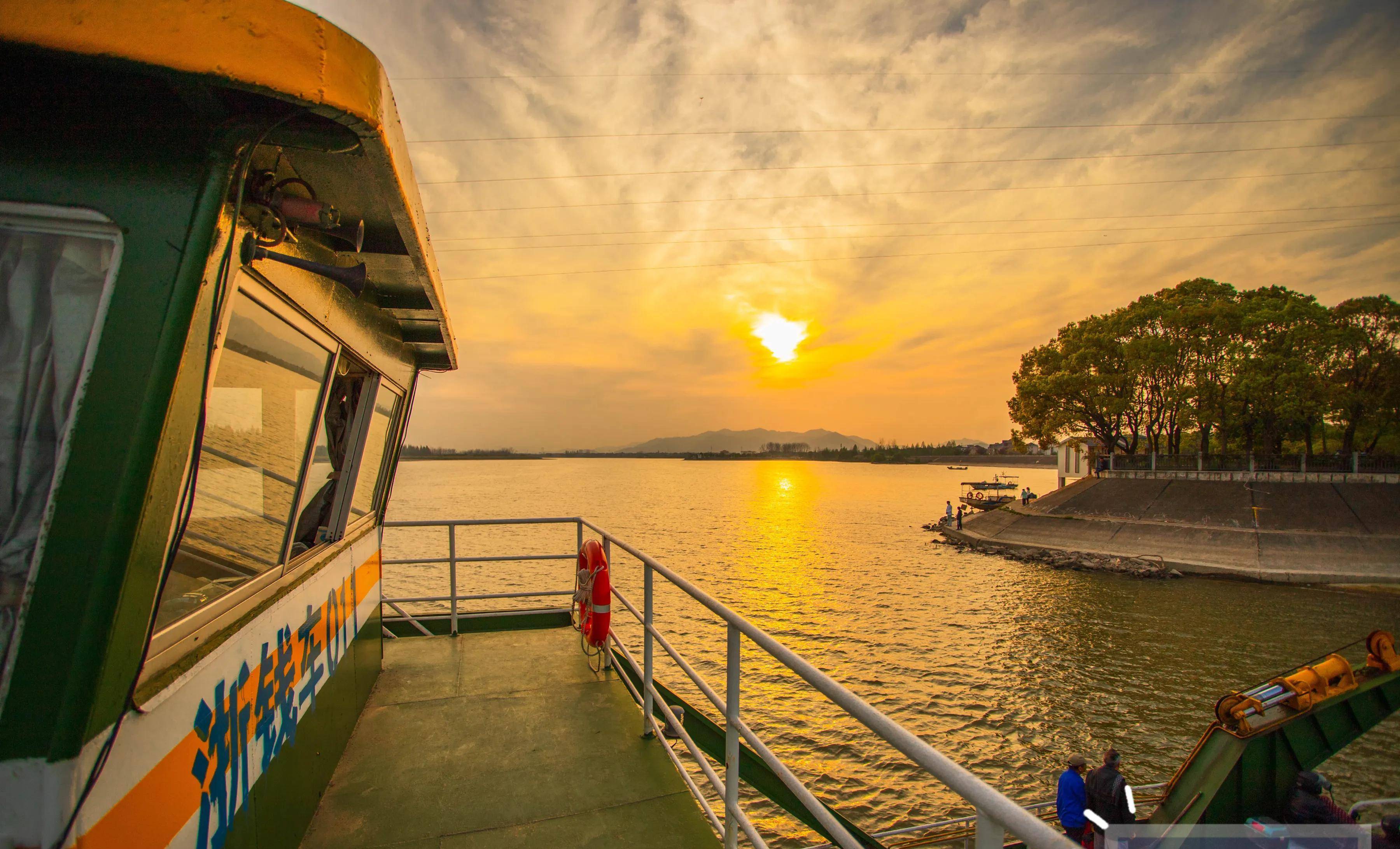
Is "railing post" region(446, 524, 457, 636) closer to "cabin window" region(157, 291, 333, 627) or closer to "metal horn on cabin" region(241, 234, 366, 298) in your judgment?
"cabin window" region(157, 291, 333, 627)

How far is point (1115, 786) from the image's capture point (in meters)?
7.49

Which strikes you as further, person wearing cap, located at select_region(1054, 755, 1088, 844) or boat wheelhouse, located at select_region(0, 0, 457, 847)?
person wearing cap, located at select_region(1054, 755, 1088, 844)

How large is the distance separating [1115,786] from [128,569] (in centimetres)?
974

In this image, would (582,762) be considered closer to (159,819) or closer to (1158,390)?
(159,819)

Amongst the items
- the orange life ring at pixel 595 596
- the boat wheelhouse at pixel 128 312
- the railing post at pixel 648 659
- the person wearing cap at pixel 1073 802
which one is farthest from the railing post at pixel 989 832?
the person wearing cap at pixel 1073 802

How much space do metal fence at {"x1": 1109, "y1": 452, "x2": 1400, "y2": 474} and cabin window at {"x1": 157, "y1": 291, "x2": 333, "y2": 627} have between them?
156 feet

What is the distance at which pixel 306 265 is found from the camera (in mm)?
1798

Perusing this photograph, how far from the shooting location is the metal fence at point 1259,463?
3350 cm

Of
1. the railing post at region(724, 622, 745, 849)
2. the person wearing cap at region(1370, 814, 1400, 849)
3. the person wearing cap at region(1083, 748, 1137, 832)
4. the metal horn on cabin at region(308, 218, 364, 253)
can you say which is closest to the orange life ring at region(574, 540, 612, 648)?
the railing post at region(724, 622, 745, 849)

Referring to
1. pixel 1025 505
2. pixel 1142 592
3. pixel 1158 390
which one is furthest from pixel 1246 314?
pixel 1142 592

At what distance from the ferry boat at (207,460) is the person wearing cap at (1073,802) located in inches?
264

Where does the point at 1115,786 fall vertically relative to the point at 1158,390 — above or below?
below

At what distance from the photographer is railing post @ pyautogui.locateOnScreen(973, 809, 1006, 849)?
1097mm

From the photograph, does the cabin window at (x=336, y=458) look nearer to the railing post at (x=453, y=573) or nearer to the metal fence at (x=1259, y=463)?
the railing post at (x=453, y=573)
